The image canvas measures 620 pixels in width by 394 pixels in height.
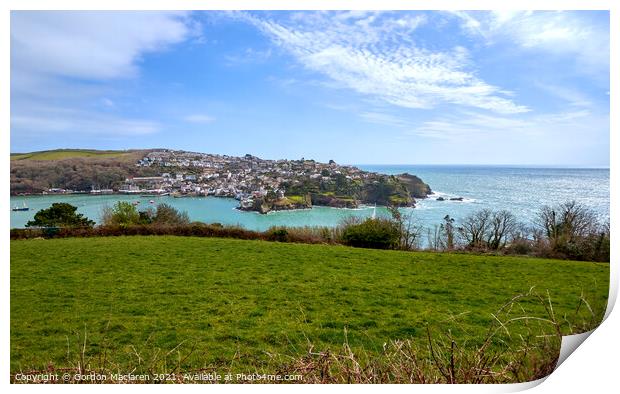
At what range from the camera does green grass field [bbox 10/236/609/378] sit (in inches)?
109

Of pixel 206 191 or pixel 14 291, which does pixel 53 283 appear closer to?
pixel 14 291

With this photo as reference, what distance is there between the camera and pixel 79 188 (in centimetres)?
351

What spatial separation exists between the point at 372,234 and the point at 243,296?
1.99m

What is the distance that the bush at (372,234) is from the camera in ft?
15.1

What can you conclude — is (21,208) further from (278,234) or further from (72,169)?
(278,234)

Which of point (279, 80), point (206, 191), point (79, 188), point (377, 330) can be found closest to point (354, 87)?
point (279, 80)

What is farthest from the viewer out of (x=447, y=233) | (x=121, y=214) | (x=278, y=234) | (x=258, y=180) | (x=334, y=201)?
(x=278, y=234)

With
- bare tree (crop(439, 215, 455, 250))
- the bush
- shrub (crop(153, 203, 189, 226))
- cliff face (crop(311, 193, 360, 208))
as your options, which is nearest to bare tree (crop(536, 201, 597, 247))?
bare tree (crop(439, 215, 455, 250))

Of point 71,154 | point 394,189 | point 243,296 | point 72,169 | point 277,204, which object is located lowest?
point 243,296

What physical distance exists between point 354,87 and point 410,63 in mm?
514

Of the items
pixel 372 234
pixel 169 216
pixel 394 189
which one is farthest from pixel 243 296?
pixel 372 234

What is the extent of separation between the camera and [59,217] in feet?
12.4

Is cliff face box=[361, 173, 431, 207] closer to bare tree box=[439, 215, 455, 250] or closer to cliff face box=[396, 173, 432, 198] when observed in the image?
cliff face box=[396, 173, 432, 198]
